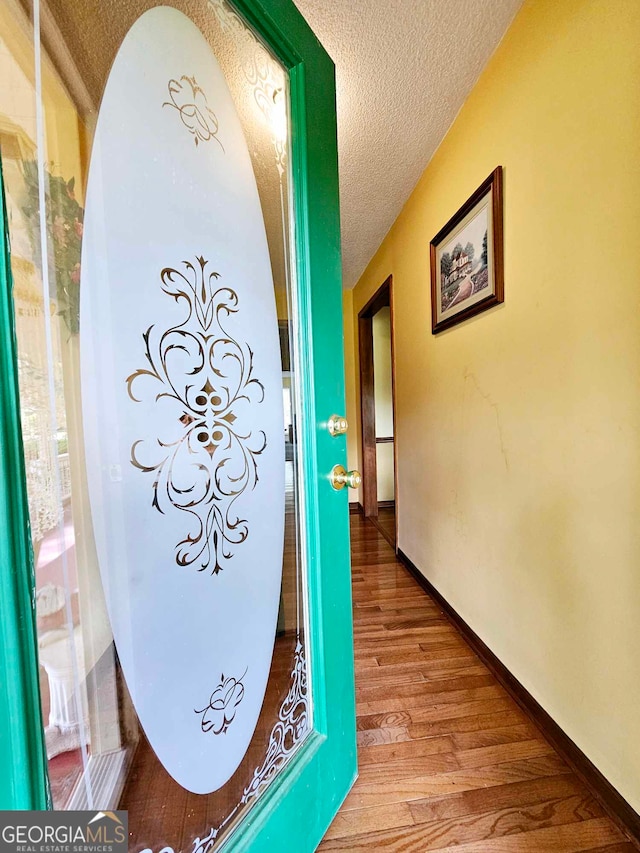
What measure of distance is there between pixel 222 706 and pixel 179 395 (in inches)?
24.5

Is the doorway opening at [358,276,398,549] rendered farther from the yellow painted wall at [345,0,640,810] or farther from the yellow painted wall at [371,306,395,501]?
the yellow painted wall at [345,0,640,810]

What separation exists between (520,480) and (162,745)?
1238 mm

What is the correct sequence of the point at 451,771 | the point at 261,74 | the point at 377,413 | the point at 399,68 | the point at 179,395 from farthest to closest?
1. the point at 377,413
2. the point at 399,68
3. the point at 451,771
4. the point at 261,74
5. the point at 179,395

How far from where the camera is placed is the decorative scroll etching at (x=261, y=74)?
738 millimetres

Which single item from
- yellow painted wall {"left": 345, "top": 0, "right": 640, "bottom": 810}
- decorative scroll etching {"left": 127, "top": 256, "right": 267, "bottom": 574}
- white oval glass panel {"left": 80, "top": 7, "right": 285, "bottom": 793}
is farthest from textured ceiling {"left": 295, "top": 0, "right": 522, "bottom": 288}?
decorative scroll etching {"left": 127, "top": 256, "right": 267, "bottom": 574}

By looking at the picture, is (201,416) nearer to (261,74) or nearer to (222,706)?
(222,706)

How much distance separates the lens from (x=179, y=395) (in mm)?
633

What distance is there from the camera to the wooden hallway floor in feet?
2.92

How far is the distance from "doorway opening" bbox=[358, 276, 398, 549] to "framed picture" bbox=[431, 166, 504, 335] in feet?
2.75

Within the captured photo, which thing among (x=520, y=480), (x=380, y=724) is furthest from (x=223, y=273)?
(x=380, y=724)

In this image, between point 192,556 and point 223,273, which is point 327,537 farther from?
point 223,273

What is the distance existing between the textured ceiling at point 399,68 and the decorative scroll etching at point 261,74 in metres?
0.55

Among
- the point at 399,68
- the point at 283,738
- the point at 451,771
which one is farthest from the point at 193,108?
the point at 451,771

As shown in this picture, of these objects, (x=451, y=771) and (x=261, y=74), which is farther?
(x=451, y=771)
